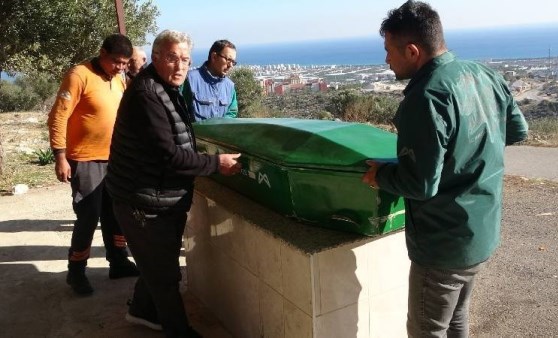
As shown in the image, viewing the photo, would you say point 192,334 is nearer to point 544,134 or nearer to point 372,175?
point 372,175

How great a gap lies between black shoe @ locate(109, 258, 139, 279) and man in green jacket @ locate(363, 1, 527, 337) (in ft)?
8.54

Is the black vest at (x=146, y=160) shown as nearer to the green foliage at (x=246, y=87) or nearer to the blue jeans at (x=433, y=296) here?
the blue jeans at (x=433, y=296)

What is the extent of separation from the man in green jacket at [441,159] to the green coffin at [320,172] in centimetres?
16

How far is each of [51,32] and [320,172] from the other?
735 cm

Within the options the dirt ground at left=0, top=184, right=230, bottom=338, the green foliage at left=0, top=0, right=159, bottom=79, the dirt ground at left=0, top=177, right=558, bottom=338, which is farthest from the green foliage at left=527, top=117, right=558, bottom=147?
the dirt ground at left=0, top=184, right=230, bottom=338

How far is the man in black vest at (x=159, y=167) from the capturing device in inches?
92.4

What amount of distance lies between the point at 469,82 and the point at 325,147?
2.30 ft

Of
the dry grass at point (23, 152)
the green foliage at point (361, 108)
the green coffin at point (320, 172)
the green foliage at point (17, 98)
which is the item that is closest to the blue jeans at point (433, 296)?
the green coffin at point (320, 172)

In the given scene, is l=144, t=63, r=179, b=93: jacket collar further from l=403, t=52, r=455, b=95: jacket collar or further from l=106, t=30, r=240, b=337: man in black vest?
l=403, t=52, r=455, b=95: jacket collar

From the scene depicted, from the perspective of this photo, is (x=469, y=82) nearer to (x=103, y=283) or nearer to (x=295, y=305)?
(x=295, y=305)

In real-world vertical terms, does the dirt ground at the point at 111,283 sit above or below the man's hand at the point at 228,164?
below

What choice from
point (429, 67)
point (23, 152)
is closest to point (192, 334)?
point (429, 67)

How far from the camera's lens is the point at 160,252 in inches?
103

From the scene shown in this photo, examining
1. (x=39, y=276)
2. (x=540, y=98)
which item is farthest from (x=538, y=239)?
(x=540, y=98)
